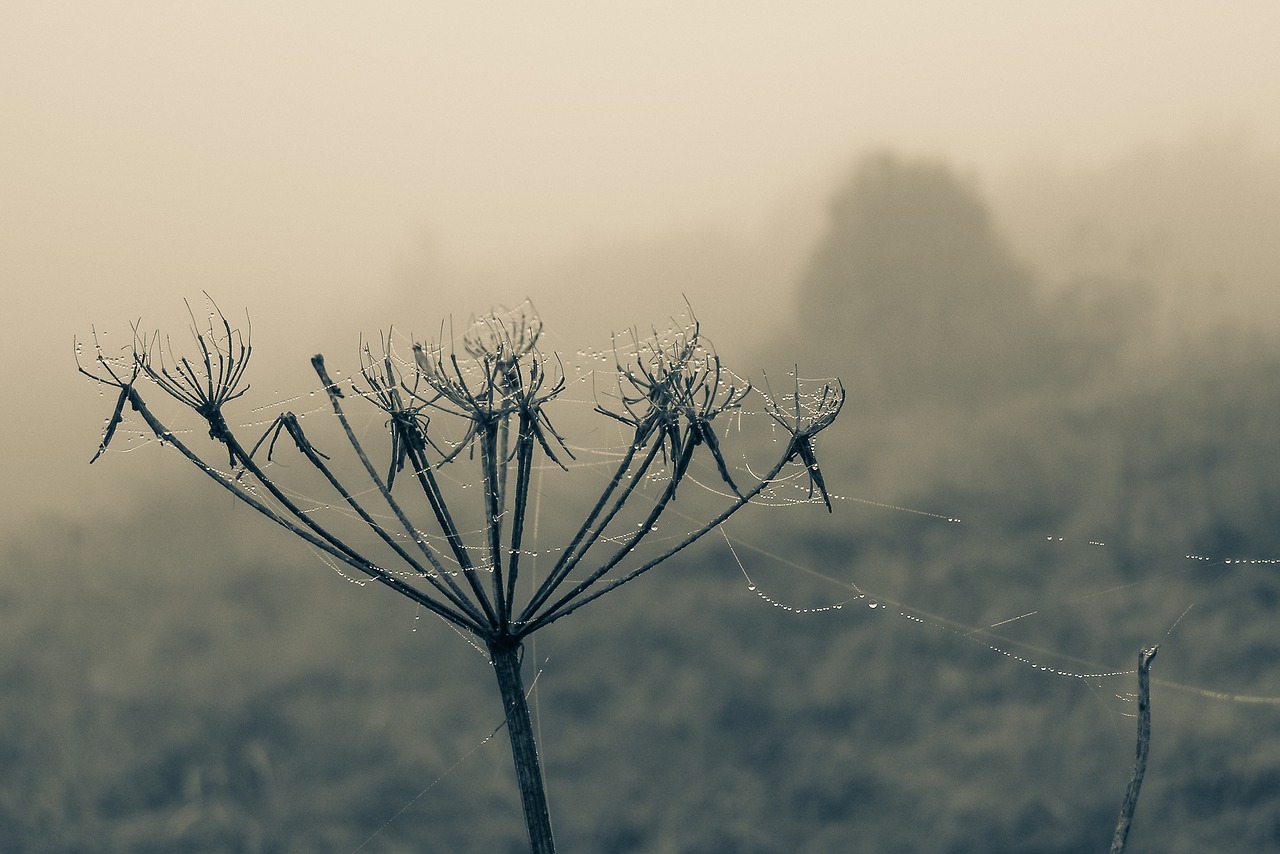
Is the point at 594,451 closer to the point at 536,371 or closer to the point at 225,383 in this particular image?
the point at 536,371

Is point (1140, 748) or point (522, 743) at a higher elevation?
point (522, 743)

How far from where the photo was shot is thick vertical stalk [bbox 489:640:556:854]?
41.7ft

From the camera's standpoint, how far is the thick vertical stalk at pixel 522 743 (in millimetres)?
12711

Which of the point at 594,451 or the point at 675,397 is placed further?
the point at 594,451

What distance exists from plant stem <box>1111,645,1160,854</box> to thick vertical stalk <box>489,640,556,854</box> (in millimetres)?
7342

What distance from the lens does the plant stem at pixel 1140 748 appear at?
44.3 ft

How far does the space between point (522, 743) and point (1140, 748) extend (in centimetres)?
793

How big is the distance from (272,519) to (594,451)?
4192mm

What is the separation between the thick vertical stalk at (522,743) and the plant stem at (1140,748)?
734cm

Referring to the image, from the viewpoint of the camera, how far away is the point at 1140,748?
44.6 ft

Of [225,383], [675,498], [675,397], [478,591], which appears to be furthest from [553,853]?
[225,383]

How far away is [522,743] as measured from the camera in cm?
1270

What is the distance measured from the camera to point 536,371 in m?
13.5

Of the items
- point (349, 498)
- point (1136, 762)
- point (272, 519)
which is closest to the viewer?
point (349, 498)
